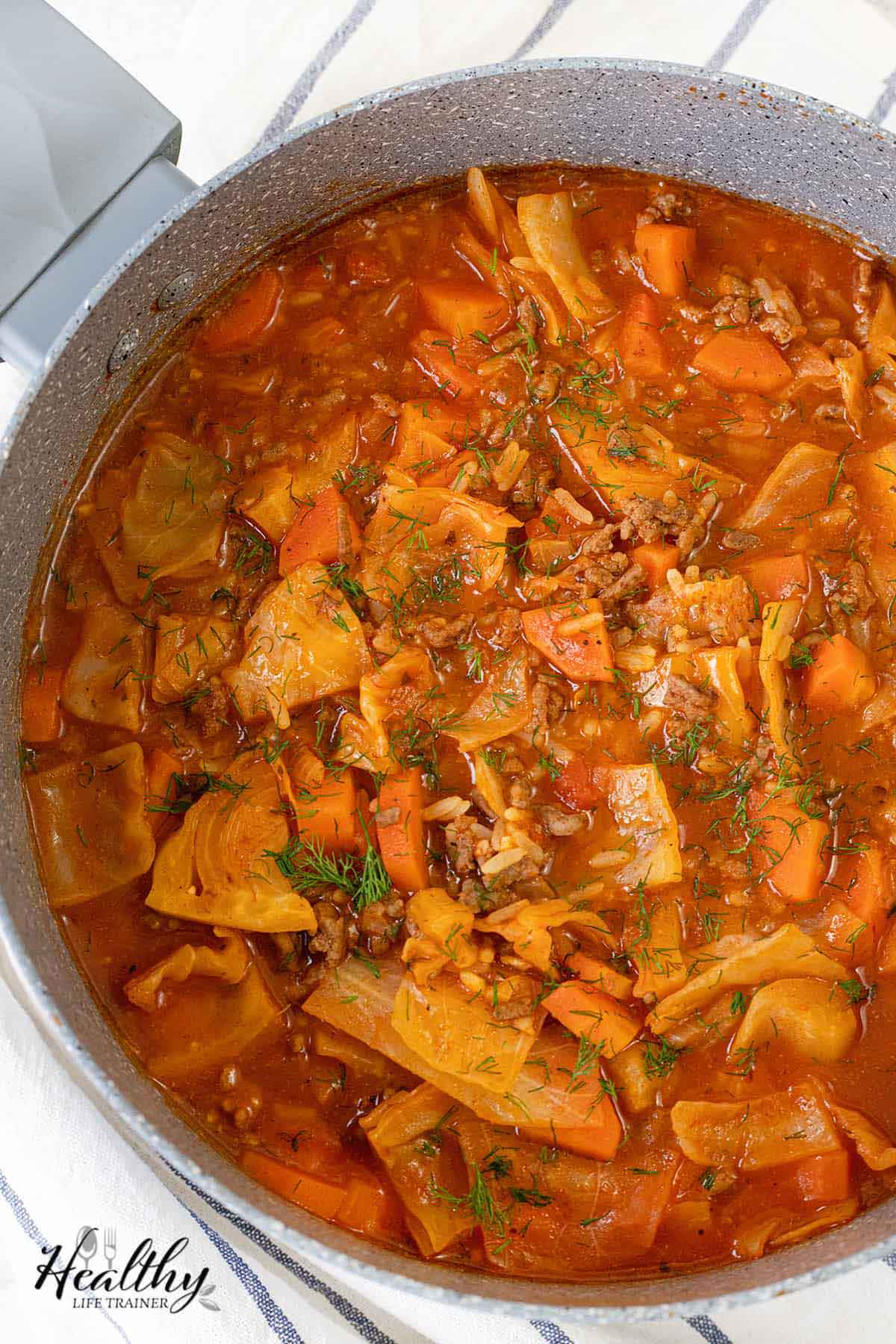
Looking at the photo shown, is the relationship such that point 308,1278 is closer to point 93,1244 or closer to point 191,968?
point 93,1244

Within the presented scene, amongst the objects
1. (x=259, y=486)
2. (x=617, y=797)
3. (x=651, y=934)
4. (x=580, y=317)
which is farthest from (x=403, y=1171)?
(x=580, y=317)

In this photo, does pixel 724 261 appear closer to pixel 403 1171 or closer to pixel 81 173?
pixel 81 173

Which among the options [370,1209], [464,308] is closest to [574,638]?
[464,308]

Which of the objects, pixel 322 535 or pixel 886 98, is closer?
pixel 322 535

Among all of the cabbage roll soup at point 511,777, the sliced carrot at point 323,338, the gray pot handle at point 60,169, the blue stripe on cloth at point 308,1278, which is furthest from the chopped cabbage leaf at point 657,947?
the gray pot handle at point 60,169

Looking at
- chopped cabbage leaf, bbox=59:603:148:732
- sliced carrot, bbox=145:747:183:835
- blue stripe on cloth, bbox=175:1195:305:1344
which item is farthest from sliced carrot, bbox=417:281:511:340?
blue stripe on cloth, bbox=175:1195:305:1344

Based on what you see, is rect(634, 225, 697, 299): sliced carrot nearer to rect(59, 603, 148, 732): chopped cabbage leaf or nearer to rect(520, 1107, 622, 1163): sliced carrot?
rect(59, 603, 148, 732): chopped cabbage leaf

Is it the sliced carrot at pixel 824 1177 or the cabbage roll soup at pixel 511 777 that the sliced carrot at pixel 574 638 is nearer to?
the cabbage roll soup at pixel 511 777
